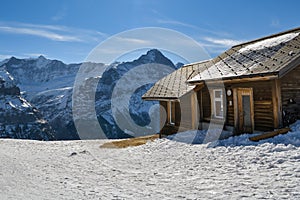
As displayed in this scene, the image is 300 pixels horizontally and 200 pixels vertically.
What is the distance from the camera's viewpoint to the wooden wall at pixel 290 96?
35.5 feet

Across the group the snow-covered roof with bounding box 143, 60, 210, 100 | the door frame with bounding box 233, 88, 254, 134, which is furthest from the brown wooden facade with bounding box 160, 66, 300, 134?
the snow-covered roof with bounding box 143, 60, 210, 100

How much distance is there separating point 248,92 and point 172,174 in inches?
249

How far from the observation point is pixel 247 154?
818 centimetres

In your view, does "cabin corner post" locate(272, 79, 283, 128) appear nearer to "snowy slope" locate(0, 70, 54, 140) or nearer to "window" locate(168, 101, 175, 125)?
"window" locate(168, 101, 175, 125)

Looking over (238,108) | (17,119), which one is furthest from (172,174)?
(17,119)

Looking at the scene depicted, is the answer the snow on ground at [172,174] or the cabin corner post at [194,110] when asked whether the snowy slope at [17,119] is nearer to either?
the cabin corner post at [194,110]

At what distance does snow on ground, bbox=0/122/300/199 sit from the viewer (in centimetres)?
556

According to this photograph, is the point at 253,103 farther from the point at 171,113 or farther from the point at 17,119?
the point at 17,119

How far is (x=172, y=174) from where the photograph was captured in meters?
7.50

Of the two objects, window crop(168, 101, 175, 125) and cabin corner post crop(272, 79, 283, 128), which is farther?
window crop(168, 101, 175, 125)

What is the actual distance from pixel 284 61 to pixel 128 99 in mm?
188178

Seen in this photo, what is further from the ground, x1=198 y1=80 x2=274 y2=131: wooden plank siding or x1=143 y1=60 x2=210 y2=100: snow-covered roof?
x1=143 y1=60 x2=210 y2=100: snow-covered roof

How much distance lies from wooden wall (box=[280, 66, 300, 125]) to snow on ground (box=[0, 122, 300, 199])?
0.92 meters

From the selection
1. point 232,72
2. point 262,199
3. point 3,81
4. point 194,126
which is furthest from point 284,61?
point 3,81
